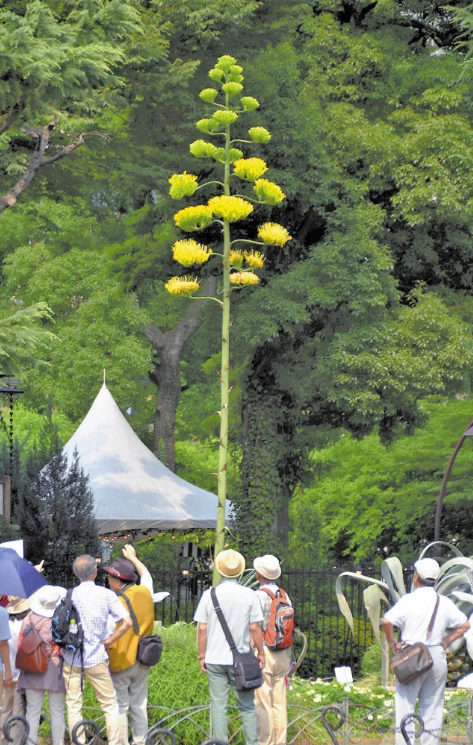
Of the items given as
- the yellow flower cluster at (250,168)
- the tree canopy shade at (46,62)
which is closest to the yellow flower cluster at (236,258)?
the yellow flower cluster at (250,168)

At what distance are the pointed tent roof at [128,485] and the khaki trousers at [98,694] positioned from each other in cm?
1303

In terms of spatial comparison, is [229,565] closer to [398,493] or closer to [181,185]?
[181,185]

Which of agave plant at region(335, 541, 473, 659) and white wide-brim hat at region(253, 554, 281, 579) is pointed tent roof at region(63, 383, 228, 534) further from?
white wide-brim hat at region(253, 554, 281, 579)

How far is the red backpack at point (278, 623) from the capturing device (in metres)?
9.07

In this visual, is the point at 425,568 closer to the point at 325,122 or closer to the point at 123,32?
the point at 123,32

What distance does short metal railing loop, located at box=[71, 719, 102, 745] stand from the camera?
27.5 ft

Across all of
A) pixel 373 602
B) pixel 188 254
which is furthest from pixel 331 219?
pixel 373 602

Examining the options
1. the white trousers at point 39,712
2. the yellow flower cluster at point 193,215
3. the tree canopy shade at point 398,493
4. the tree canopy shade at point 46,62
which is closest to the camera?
the white trousers at point 39,712

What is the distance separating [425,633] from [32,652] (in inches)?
116

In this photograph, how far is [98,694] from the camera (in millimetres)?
8672

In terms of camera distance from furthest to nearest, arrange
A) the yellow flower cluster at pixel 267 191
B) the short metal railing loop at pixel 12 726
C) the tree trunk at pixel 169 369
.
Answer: the tree trunk at pixel 169 369, the yellow flower cluster at pixel 267 191, the short metal railing loop at pixel 12 726

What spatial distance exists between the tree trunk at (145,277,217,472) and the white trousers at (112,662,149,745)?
25379 mm

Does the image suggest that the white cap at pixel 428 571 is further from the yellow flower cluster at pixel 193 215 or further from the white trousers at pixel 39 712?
the yellow flower cluster at pixel 193 215

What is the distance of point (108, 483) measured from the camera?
2288cm
